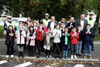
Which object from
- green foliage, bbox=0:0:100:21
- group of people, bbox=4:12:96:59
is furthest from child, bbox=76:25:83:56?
green foliage, bbox=0:0:100:21

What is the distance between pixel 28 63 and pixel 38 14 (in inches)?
307

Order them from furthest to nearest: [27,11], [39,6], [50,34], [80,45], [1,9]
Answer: [1,9] → [27,11] → [39,6] → [80,45] → [50,34]

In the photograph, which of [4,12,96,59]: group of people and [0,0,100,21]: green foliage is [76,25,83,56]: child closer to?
[4,12,96,59]: group of people

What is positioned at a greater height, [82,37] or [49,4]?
[49,4]

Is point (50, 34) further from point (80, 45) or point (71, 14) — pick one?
point (71, 14)

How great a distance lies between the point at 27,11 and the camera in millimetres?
13672

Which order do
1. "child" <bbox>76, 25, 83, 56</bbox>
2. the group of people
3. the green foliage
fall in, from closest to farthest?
1. the group of people
2. "child" <bbox>76, 25, 83, 56</bbox>
3. the green foliage

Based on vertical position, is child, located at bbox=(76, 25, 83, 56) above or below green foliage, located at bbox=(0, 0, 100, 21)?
below

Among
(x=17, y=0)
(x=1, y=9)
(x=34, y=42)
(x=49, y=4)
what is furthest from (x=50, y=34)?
(x=1, y=9)

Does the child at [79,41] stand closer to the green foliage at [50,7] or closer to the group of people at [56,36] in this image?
the group of people at [56,36]

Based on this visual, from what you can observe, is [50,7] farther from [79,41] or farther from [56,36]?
[56,36]

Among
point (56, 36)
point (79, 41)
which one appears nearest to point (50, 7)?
point (79, 41)

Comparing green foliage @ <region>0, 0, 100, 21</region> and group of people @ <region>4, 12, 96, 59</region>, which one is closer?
group of people @ <region>4, 12, 96, 59</region>

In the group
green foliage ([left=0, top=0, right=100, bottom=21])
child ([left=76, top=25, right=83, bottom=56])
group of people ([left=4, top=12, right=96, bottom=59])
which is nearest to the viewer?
group of people ([left=4, top=12, right=96, bottom=59])
